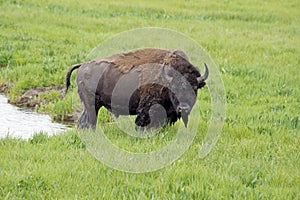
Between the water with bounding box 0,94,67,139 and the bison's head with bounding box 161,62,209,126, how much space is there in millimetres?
2323

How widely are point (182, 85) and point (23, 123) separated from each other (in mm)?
3354

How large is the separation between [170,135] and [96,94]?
4.03 ft

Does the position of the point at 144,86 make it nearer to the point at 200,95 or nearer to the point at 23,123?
the point at 23,123

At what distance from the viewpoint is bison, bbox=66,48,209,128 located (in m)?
7.91

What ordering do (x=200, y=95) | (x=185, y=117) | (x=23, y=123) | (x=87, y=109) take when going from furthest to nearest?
1. (x=200, y=95)
2. (x=23, y=123)
3. (x=87, y=109)
4. (x=185, y=117)

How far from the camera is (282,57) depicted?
48.7 ft

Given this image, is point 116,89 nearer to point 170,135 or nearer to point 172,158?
point 170,135

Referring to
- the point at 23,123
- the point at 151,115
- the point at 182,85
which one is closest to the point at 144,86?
the point at 151,115

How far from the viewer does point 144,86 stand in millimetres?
8070

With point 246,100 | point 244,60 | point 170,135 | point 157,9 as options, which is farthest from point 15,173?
point 157,9

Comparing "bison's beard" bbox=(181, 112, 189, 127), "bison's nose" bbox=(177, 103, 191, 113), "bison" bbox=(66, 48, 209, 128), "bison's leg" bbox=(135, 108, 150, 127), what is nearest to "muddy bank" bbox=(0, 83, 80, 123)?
"bison" bbox=(66, 48, 209, 128)

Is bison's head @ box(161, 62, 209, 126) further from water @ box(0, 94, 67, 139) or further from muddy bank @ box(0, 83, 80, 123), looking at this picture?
muddy bank @ box(0, 83, 80, 123)

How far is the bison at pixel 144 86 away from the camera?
7910 mm

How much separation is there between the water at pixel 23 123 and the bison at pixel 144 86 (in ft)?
4.31
